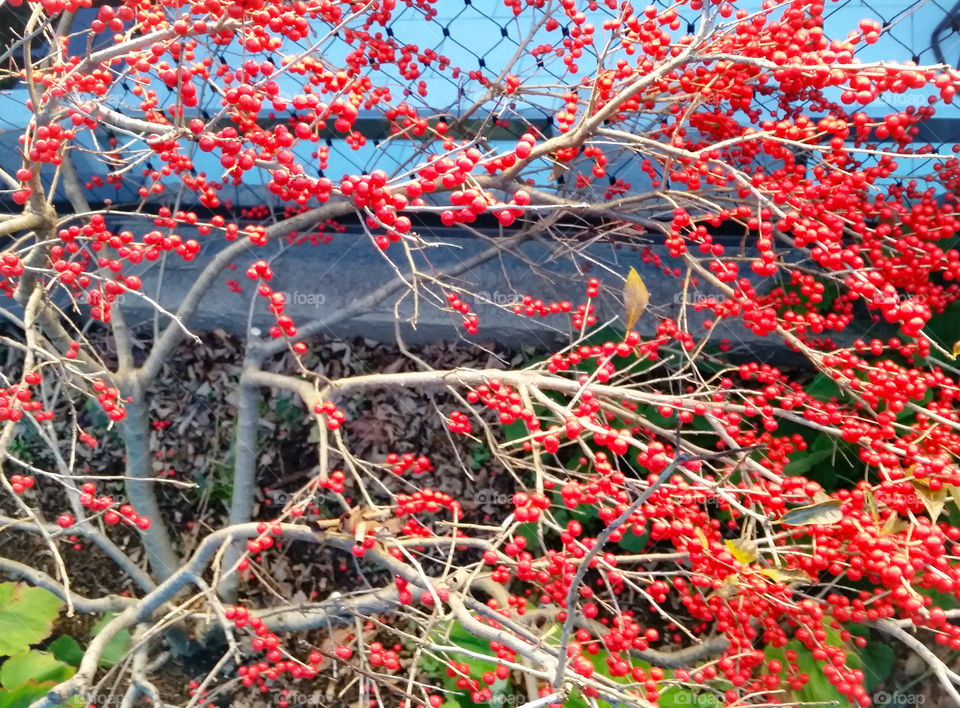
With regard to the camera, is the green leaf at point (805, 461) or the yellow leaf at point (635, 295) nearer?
the yellow leaf at point (635, 295)

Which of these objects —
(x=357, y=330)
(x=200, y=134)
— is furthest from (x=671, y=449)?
(x=357, y=330)

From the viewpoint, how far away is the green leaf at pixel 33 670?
2350 millimetres

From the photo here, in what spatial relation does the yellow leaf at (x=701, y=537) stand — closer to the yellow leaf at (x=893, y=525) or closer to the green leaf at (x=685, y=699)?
the yellow leaf at (x=893, y=525)

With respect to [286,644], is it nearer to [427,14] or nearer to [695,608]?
[695,608]

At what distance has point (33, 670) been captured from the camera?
2.37 metres

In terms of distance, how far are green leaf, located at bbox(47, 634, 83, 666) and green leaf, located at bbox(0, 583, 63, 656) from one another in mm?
144

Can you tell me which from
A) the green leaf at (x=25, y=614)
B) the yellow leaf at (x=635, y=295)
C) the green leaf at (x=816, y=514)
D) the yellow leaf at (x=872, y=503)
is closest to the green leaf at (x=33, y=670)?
the green leaf at (x=25, y=614)

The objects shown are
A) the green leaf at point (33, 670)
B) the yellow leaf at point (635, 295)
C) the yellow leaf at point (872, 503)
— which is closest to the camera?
the yellow leaf at point (635, 295)

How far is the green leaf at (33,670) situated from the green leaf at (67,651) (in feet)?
0.97

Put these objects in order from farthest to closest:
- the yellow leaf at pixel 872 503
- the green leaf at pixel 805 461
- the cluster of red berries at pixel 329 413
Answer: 1. the green leaf at pixel 805 461
2. the cluster of red berries at pixel 329 413
3. the yellow leaf at pixel 872 503

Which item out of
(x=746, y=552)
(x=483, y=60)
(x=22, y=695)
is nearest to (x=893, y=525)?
(x=746, y=552)

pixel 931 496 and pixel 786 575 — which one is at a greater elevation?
pixel 931 496

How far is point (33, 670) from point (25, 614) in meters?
0.28

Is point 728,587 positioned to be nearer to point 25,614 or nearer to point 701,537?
point 701,537
